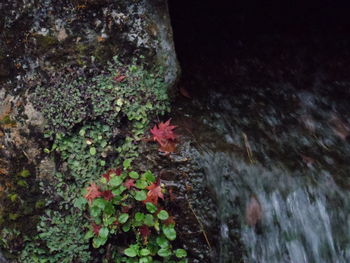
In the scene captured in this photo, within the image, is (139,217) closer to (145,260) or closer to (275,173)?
(145,260)

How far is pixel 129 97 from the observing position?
7.94 feet

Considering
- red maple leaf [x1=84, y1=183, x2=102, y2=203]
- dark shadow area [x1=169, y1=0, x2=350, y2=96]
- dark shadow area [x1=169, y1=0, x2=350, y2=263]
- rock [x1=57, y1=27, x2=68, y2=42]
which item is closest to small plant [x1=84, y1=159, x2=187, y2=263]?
red maple leaf [x1=84, y1=183, x2=102, y2=203]

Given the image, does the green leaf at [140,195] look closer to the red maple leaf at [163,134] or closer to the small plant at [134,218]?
the small plant at [134,218]

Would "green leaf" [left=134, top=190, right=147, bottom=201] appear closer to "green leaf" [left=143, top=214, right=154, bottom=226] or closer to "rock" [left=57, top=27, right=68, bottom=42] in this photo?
"green leaf" [left=143, top=214, right=154, bottom=226]

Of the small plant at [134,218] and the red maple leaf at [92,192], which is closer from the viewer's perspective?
the small plant at [134,218]

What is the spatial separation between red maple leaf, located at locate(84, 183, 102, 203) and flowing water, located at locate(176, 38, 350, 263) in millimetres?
601

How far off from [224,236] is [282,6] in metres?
2.88

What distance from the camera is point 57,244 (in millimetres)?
2330

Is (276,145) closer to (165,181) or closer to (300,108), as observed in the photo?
(300,108)

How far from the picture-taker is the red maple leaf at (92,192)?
224 cm

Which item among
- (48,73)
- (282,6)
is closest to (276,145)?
(48,73)

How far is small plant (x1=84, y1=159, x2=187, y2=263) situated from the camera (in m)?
2.14

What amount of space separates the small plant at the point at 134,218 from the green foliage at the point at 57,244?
14cm

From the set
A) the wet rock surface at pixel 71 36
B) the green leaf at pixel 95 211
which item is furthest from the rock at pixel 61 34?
the green leaf at pixel 95 211
